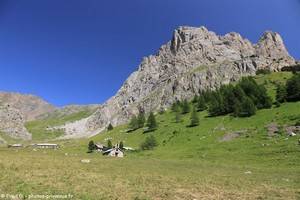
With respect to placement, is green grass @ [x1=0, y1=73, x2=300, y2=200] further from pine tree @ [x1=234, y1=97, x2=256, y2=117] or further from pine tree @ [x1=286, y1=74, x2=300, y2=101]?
pine tree @ [x1=286, y1=74, x2=300, y2=101]

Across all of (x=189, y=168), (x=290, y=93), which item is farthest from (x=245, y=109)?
(x=189, y=168)

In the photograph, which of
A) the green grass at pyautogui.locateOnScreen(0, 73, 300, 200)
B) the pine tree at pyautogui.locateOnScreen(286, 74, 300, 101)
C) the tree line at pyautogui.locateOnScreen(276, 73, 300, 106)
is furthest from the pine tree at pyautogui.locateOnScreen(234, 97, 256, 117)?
the pine tree at pyautogui.locateOnScreen(286, 74, 300, 101)

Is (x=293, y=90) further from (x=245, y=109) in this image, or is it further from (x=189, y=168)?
(x=189, y=168)

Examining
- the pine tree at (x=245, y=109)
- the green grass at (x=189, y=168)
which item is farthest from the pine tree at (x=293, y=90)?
the pine tree at (x=245, y=109)

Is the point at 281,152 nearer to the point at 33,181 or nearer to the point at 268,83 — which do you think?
the point at 33,181

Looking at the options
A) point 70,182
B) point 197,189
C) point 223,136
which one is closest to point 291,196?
point 197,189

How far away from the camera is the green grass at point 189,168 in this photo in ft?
74.6

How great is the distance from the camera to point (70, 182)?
81.8ft

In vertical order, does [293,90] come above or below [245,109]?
above

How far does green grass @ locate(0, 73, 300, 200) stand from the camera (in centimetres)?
2275

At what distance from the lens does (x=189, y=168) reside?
43.9m

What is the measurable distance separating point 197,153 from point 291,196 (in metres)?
45.2

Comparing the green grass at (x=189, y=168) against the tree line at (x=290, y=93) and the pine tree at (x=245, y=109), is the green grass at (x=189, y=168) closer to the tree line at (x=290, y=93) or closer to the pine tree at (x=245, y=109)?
the pine tree at (x=245, y=109)

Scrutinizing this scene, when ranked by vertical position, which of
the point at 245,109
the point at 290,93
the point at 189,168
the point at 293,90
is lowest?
the point at 189,168
